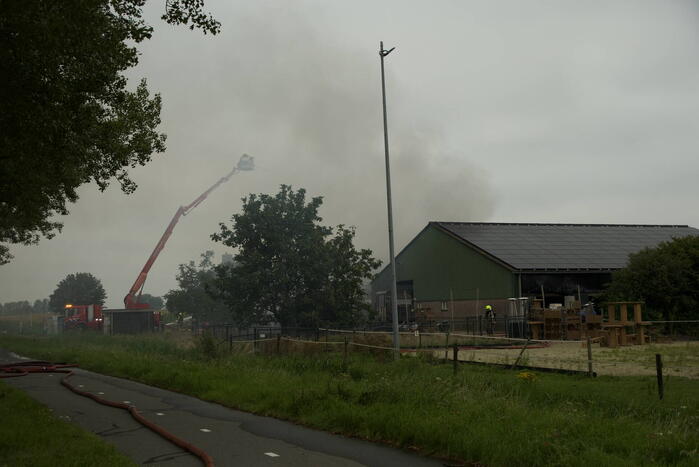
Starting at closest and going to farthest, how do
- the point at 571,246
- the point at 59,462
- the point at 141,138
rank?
the point at 59,462 → the point at 141,138 → the point at 571,246

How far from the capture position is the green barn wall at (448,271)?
4609 centimetres

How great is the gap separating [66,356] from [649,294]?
107ft

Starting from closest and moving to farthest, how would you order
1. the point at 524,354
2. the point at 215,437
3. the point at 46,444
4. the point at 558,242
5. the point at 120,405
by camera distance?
the point at 46,444 < the point at 215,437 < the point at 120,405 < the point at 524,354 < the point at 558,242

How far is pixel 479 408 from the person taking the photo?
34.1 ft

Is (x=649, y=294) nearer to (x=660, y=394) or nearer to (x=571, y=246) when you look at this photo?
(x=571, y=246)

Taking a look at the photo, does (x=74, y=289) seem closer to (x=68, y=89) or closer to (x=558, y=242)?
(x=558, y=242)

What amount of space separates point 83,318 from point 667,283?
188 feet

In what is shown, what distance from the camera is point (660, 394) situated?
38.6 ft

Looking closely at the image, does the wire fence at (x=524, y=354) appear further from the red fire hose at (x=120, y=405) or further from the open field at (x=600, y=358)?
the red fire hose at (x=120, y=405)

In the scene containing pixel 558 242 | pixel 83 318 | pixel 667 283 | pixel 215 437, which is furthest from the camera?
pixel 83 318

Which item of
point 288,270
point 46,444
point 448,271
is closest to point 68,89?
point 46,444

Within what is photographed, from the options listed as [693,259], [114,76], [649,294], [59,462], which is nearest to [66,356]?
[114,76]

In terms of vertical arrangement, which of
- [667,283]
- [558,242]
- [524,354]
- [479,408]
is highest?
[558,242]

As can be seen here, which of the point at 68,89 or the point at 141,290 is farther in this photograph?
the point at 141,290
